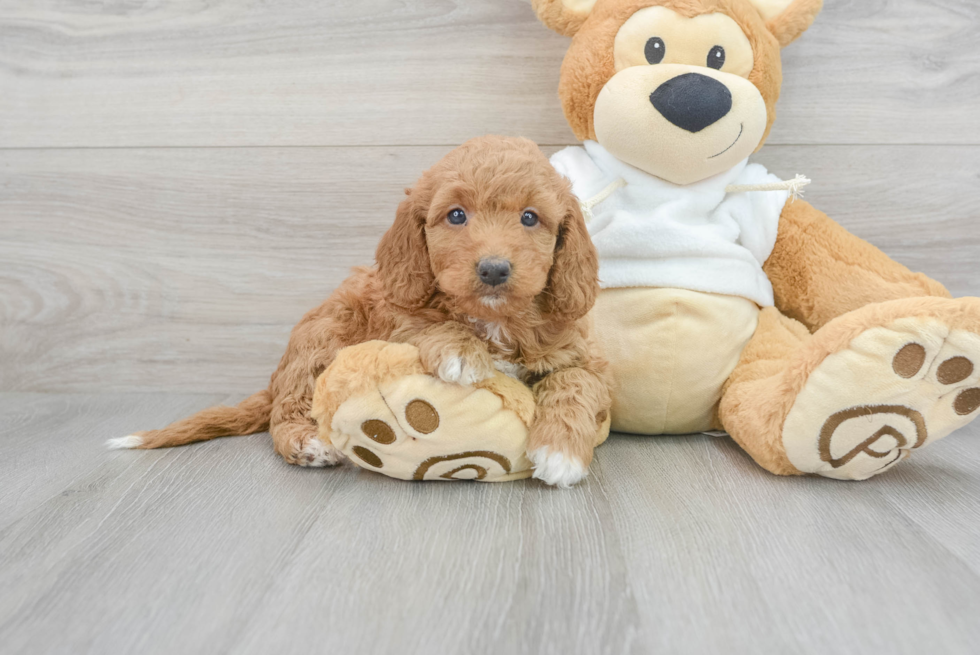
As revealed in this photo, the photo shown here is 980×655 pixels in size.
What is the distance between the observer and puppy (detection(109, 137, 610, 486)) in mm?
954

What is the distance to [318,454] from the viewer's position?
1.18 meters

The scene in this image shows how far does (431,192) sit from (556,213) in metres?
0.19

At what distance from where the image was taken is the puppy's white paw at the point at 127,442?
1.31 m

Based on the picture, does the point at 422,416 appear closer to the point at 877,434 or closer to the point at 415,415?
the point at 415,415

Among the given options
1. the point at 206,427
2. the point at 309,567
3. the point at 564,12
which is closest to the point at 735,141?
the point at 564,12

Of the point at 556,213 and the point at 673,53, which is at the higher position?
the point at 673,53

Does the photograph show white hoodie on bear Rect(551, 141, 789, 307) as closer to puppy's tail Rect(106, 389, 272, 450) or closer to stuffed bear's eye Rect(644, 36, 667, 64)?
stuffed bear's eye Rect(644, 36, 667, 64)

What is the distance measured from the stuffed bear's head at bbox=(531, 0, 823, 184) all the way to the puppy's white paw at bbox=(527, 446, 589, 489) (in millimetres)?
574

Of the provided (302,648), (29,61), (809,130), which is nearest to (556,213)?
(302,648)

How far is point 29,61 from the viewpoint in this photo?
5.27ft

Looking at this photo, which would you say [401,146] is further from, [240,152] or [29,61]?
[29,61]

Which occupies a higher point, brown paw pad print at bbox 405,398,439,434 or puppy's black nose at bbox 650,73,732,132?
puppy's black nose at bbox 650,73,732,132

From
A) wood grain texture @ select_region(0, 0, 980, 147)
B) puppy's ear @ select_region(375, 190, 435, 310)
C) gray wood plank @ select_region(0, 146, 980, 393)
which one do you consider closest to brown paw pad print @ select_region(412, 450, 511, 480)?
puppy's ear @ select_region(375, 190, 435, 310)

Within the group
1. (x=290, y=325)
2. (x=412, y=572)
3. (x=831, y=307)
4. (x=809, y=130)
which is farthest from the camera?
(x=290, y=325)
